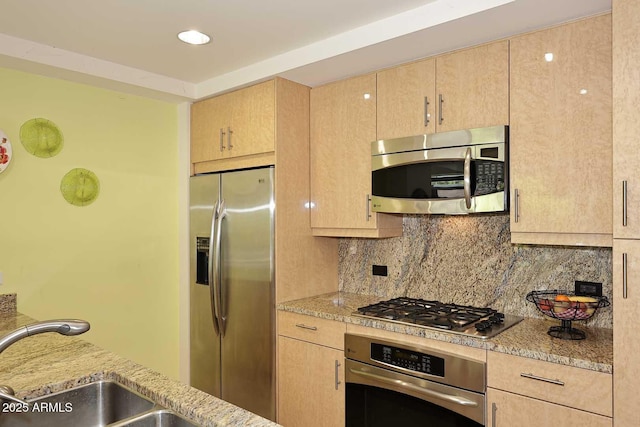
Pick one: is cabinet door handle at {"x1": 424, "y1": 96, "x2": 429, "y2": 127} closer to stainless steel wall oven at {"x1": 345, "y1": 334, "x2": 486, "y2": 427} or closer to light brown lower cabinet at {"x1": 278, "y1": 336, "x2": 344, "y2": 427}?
stainless steel wall oven at {"x1": 345, "y1": 334, "x2": 486, "y2": 427}

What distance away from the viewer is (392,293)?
9.97 ft

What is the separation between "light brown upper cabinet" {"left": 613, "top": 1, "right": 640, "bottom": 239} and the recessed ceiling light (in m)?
1.89

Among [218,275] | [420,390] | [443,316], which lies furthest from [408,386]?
[218,275]

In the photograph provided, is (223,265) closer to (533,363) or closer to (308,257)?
(308,257)

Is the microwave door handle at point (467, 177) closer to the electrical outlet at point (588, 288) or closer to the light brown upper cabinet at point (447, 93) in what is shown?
the light brown upper cabinet at point (447, 93)

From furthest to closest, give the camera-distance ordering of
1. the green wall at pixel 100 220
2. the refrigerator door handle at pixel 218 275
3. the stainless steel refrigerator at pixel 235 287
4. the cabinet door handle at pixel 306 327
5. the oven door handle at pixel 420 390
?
the refrigerator door handle at pixel 218 275 → the stainless steel refrigerator at pixel 235 287 → the green wall at pixel 100 220 → the cabinet door handle at pixel 306 327 → the oven door handle at pixel 420 390

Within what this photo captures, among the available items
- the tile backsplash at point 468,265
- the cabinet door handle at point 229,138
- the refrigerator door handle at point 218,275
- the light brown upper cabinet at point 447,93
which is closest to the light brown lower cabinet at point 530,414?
the tile backsplash at point 468,265

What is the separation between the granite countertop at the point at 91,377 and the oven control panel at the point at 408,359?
1.18 meters

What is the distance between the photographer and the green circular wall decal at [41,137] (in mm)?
2773

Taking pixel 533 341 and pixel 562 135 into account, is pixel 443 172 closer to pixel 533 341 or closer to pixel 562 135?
pixel 562 135

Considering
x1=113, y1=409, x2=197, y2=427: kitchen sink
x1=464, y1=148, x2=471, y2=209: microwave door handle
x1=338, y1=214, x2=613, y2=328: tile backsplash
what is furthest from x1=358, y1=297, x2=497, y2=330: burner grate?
x1=113, y1=409, x2=197, y2=427: kitchen sink

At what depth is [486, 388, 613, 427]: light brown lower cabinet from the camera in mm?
1775

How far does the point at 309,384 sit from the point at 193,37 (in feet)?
6.69

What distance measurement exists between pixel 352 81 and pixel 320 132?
1.24ft
